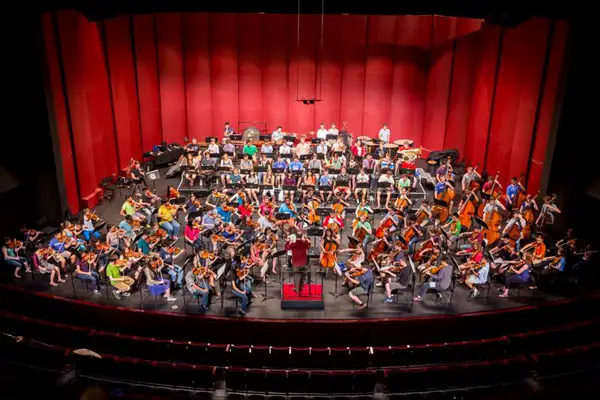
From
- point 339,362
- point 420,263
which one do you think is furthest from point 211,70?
point 339,362

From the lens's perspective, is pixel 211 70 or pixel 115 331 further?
pixel 211 70

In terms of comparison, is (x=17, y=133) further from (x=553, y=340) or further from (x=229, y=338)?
(x=553, y=340)

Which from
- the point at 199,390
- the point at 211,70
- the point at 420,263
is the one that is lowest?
the point at 199,390

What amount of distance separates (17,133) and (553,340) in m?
12.3

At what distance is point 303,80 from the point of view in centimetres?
2083

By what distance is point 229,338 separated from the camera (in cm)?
1036

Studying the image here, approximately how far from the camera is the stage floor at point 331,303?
10.7 m

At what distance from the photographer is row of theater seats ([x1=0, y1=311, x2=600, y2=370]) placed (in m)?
9.48

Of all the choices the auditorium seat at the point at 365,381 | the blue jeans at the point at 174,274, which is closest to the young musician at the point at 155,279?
the blue jeans at the point at 174,274

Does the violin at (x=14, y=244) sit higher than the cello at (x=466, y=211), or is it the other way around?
the cello at (x=466, y=211)

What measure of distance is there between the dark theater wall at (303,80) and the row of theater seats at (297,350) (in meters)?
6.39

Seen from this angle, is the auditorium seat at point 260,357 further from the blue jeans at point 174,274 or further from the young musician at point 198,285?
the blue jeans at point 174,274

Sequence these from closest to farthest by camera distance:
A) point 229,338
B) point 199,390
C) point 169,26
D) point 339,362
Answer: point 199,390 → point 339,362 → point 229,338 → point 169,26

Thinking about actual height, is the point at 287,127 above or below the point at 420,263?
above
